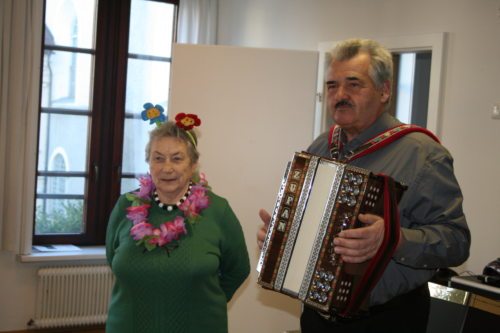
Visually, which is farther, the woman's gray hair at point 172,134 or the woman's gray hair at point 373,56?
the woman's gray hair at point 172,134

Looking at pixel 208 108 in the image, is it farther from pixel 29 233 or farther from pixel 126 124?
pixel 29 233

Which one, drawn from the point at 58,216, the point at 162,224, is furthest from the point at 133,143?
the point at 162,224

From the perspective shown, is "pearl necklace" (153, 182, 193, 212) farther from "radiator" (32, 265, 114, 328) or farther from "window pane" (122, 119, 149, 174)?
"window pane" (122, 119, 149, 174)

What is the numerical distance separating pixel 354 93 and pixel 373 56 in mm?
126

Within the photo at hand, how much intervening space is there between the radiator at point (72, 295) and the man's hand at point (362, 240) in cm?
342

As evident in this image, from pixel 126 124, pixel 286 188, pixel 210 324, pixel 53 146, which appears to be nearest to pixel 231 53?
pixel 126 124

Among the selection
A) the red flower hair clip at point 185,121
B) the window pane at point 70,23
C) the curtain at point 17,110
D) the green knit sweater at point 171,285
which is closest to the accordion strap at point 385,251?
the green knit sweater at point 171,285

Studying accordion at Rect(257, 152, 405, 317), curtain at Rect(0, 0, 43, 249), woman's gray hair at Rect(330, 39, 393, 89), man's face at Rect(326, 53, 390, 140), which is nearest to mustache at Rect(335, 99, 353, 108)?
man's face at Rect(326, 53, 390, 140)

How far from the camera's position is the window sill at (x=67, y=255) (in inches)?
173

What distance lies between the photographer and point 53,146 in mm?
4711

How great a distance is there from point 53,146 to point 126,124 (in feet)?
1.94

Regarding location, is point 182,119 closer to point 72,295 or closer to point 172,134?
point 172,134

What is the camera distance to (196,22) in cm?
503

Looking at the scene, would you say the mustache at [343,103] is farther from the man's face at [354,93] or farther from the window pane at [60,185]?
the window pane at [60,185]
